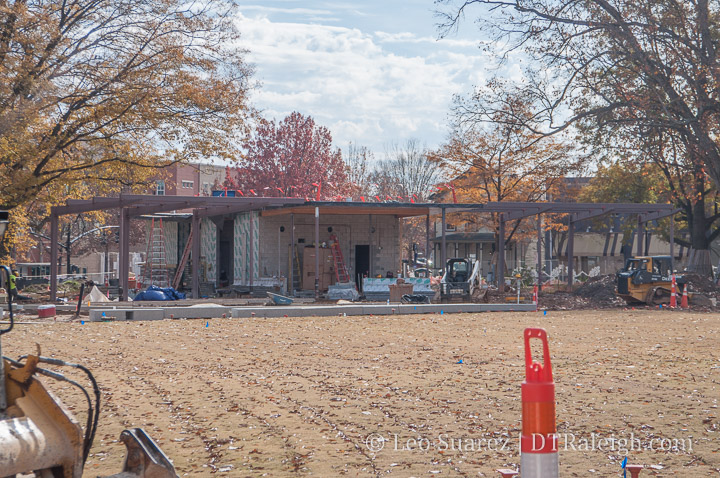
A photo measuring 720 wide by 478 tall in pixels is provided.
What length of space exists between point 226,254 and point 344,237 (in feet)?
21.5

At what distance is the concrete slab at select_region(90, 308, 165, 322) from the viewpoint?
22.1m

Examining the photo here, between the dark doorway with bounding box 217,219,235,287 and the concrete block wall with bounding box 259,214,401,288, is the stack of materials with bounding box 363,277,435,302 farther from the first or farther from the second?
the dark doorway with bounding box 217,219,235,287

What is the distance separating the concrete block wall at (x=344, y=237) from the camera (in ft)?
115

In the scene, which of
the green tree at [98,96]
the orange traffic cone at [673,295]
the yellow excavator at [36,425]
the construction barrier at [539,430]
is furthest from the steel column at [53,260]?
the construction barrier at [539,430]

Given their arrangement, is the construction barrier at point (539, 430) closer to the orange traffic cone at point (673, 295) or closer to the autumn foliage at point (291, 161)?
the orange traffic cone at point (673, 295)

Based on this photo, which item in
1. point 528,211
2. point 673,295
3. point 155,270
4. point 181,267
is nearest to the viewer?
point 673,295

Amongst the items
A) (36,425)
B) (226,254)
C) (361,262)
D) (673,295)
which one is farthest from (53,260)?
(36,425)

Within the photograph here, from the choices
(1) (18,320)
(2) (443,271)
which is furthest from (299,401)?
(2) (443,271)

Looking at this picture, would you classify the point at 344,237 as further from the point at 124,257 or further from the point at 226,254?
the point at 124,257

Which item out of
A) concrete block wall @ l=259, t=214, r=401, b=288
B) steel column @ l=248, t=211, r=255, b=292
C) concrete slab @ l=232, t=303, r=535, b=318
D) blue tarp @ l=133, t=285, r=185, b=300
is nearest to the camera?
concrete slab @ l=232, t=303, r=535, b=318

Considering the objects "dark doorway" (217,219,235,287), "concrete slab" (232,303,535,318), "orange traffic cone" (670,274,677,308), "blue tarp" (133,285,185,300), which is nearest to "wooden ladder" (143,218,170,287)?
"dark doorway" (217,219,235,287)

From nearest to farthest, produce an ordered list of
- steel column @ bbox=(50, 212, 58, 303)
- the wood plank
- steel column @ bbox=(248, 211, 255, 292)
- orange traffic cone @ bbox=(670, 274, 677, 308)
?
steel column @ bbox=(50, 212, 58, 303)
orange traffic cone @ bbox=(670, 274, 677, 308)
the wood plank
steel column @ bbox=(248, 211, 255, 292)

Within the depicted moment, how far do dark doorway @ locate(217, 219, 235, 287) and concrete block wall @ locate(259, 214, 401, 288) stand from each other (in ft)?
12.5

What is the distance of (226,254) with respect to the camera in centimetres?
3912
